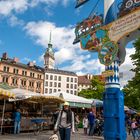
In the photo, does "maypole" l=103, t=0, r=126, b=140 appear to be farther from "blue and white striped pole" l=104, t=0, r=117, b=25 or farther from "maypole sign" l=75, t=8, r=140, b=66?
"maypole sign" l=75, t=8, r=140, b=66

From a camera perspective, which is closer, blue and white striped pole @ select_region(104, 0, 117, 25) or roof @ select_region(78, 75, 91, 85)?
blue and white striped pole @ select_region(104, 0, 117, 25)

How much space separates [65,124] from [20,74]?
237 feet

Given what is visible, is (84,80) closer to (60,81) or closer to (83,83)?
(83,83)

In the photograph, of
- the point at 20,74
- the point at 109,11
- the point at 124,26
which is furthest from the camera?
the point at 20,74

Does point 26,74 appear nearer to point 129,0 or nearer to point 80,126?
point 80,126

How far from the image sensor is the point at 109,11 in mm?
11281

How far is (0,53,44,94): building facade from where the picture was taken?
76.3 m

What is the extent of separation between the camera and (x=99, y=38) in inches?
450

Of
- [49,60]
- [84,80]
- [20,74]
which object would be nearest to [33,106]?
[20,74]

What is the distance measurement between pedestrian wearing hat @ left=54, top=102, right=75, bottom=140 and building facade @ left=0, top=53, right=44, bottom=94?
66.2 meters

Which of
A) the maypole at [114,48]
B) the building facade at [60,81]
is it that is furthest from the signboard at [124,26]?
the building facade at [60,81]

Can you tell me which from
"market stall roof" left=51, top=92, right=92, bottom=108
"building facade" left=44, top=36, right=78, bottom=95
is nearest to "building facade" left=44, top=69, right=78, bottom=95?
"building facade" left=44, top=36, right=78, bottom=95

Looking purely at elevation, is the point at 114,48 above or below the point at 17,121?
above

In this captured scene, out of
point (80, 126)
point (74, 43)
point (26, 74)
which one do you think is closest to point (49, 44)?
point (26, 74)
